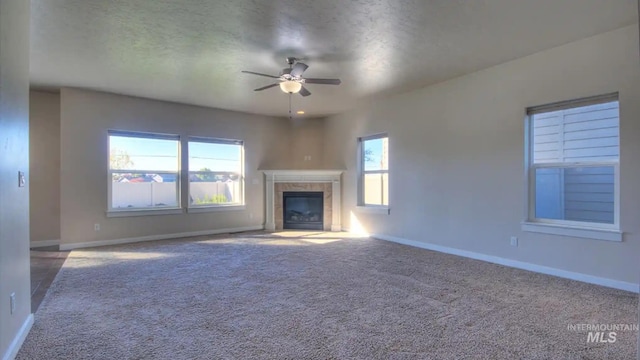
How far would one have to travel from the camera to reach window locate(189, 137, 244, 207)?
6.93 metres

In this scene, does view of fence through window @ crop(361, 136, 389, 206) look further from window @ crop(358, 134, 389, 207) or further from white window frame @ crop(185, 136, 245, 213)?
white window frame @ crop(185, 136, 245, 213)

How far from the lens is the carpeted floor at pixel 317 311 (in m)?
2.29

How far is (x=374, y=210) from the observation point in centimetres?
667

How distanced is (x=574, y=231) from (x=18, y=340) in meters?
5.11

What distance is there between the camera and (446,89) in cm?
527

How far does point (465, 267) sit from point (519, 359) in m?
2.29

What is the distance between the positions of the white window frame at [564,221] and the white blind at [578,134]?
0.05 m

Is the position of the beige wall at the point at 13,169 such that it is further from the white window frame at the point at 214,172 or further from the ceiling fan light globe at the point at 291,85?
the white window frame at the point at 214,172

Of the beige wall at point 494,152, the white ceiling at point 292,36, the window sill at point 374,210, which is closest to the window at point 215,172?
the white ceiling at point 292,36

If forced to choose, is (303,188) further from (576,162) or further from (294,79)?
(576,162)

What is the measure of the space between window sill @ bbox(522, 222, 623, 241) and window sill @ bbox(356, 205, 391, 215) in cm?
246

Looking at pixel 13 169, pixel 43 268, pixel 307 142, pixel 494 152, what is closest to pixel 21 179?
pixel 13 169

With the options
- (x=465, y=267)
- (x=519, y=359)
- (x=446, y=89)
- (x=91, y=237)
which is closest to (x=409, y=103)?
(x=446, y=89)

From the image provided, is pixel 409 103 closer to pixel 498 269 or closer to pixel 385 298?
pixel 498 269
